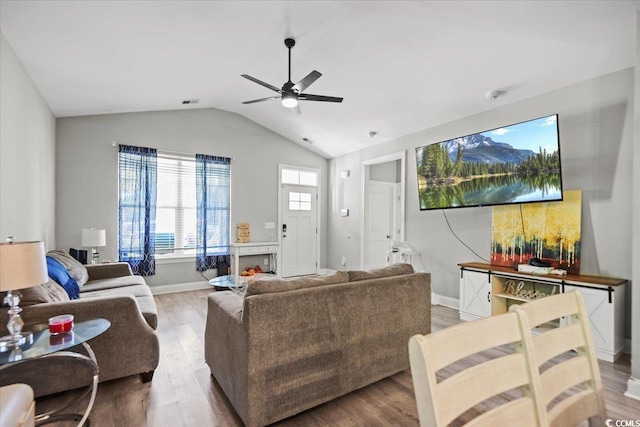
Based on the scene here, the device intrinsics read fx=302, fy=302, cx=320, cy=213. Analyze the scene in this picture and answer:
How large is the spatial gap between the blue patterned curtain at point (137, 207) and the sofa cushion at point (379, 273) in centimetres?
402

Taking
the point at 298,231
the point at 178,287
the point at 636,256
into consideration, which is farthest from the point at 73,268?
the point at 636,256

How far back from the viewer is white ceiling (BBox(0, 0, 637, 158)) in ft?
7.89

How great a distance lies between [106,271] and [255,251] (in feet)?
7.99

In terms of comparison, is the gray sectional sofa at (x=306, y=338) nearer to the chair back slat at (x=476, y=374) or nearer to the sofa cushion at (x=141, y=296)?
the sofa cushion at (x=141, y=296)

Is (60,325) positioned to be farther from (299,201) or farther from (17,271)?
(299,201)

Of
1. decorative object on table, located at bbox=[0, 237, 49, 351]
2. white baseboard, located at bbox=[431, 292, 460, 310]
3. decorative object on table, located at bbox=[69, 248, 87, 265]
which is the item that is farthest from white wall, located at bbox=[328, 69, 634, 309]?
decorative object on table, located at bbox=[69, 248, 87, 265]

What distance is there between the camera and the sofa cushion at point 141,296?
261 cm

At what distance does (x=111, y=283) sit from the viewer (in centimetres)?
351

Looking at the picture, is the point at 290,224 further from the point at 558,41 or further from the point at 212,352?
the point at 558,41

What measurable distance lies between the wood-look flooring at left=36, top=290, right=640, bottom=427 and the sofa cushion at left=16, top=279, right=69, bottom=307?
2.24 feet

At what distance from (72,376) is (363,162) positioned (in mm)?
5139

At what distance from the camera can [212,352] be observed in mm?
2297

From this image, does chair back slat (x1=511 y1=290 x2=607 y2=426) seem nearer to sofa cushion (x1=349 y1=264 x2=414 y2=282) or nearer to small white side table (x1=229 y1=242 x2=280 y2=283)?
sofa cushion (x1=349 y1=264 x2=414 y2=282)

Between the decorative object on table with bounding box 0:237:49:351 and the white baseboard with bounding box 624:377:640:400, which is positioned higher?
the decorative object on table with bounding box 0:237:49:351
